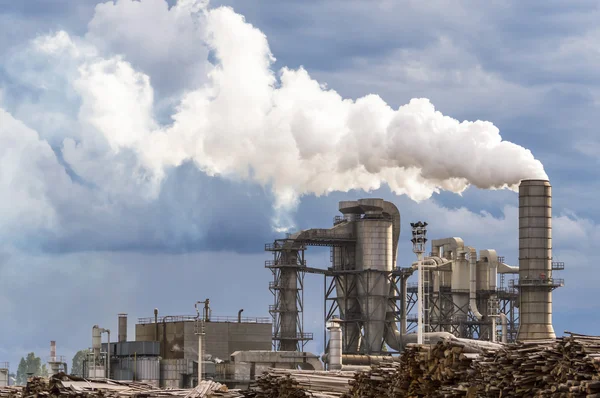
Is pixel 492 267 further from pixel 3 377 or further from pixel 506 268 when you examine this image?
pixel 3 377

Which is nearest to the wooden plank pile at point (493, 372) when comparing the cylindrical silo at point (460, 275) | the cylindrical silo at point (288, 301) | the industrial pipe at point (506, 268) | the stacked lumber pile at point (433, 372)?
the stacked lumber pile at point (433, 372)

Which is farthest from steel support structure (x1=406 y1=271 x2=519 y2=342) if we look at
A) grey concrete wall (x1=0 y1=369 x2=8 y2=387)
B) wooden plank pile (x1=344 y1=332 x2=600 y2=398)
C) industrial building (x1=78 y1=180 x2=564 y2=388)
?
wooden plank pile (x1=344 y1=332 x2=600 y2=398)

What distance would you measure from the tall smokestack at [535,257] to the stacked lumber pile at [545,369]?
49.4 metres

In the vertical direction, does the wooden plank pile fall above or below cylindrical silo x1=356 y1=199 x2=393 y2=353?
below

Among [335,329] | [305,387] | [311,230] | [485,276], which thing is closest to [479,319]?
[485,276]

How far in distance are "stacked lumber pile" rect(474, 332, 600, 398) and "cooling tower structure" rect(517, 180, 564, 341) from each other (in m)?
49.4

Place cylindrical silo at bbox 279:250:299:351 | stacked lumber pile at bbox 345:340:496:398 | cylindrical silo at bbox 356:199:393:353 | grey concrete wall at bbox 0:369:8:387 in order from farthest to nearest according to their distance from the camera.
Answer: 1. cylindrical silo at bbox 356:199:393:353
2. cylindrical silo at bbox 279:250:299:351
3. grey concrete wall at bbox 0:369:8:387
4. stacked lumber pile at bbox 345:340:496:398

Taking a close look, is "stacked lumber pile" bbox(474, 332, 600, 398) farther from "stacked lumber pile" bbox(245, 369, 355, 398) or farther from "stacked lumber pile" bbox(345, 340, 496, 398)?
"stacked lumber pile" bbox(245, 369, 355, 398)

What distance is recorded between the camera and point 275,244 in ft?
293

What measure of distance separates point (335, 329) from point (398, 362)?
3271cm

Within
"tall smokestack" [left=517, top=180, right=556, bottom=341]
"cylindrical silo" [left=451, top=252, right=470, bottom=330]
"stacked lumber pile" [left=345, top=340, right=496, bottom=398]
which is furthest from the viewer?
"cylindrical silo" [left=451, top=252, right=470, bottom=330]

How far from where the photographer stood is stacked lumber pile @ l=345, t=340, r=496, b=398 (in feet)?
73.5

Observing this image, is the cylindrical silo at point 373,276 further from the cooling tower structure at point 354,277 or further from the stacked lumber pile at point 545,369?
the stacked lumber pile at point 545,369

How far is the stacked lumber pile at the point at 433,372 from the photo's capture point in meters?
22.4
